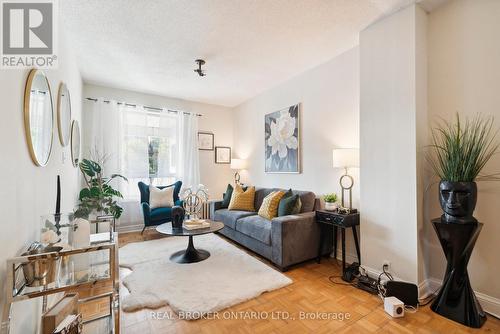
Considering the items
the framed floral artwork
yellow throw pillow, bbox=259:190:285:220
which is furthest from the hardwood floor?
the framed floral artwork

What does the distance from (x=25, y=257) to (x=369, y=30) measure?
3.16 metres

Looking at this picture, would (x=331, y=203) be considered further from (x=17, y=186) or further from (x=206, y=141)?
(x=206, y=141)

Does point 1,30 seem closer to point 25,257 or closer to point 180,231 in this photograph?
point 25,257

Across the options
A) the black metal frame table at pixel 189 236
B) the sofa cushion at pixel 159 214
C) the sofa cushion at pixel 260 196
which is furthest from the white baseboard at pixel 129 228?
the sofa cushion at pixel 260 196

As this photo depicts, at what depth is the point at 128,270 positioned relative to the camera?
8.34 feet

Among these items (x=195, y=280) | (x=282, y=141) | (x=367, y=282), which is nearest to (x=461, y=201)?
(x=367, y=282)

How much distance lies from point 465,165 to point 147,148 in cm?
451

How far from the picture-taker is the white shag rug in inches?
74.5

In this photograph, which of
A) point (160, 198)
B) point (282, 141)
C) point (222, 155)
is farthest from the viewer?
point (222, 155)

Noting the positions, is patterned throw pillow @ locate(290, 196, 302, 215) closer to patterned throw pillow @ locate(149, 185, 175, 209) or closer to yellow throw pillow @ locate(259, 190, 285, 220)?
yellow throw pillow @ locate(259, 190, 285, 220)

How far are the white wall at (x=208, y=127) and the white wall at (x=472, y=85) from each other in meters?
3.89

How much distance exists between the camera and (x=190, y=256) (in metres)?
2.80

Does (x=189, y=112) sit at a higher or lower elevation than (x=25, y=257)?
higher

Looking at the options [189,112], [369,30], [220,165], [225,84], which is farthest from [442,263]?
[189,112]
